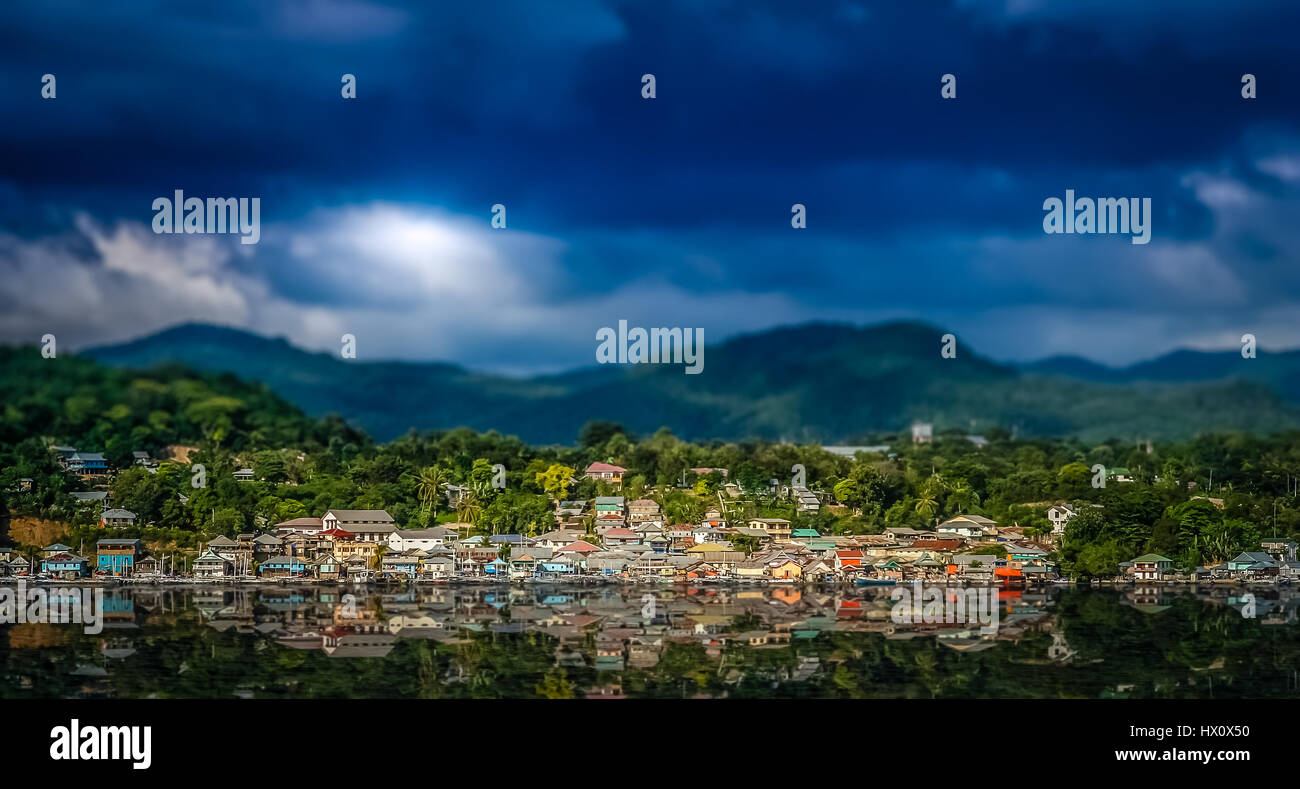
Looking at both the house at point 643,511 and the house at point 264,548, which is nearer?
the house at point 264,548

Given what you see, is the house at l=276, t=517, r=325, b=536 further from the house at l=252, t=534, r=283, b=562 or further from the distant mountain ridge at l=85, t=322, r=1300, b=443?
the distant mountain ridge at l=85, t=322, r=1300, b=443

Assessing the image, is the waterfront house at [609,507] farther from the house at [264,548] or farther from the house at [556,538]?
the house at [264,548]

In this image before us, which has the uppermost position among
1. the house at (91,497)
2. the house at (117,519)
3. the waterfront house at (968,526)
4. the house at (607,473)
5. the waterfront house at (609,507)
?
the house at (607,473)

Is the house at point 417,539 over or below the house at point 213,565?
over

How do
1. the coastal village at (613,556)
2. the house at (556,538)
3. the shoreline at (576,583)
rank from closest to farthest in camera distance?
the shoreline at (576,583)
the coastal village at (613,556)
the house at (556,538)

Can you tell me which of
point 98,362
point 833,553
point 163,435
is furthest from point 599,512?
point 98,362

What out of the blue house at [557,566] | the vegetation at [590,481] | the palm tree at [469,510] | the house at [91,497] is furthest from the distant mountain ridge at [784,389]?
the blue house at [557,566]
